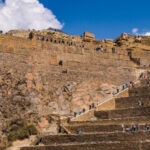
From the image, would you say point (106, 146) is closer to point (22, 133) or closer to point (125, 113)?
point (125, 113)

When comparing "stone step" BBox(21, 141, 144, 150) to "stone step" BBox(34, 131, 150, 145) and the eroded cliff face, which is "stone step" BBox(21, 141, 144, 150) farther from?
the eroded cliff face

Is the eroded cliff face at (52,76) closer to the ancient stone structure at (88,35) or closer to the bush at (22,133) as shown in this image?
the bush at (22,133)

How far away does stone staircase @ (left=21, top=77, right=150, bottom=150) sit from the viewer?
18.7 meters

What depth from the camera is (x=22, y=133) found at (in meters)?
22.2

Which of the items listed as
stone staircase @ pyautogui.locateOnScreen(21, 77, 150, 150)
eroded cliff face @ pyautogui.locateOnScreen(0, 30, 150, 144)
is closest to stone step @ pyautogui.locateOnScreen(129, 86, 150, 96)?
stone staircase @ pyautogui.locateOnScreen(21, 77, 150, 150)

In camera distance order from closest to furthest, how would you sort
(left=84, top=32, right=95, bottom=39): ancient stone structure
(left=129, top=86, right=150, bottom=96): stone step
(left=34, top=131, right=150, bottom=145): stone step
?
(left=34, top=131, right=150, bottom=145): stone step
(left=129, top=86, right=150, bottom=96): stone step
(left=84, top=32, right=95, bottom=39): ancient stone structure

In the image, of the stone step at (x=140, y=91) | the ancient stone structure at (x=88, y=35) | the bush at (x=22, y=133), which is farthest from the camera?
the ancient stone structure at (x=88, y=35)

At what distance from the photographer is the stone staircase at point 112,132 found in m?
18.7

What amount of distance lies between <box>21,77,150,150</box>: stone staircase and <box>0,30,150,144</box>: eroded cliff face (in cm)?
247

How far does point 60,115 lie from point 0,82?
4.85 metres

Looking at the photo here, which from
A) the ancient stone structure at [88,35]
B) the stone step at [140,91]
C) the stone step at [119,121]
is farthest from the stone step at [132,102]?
the ancient stone structure at [88,35]

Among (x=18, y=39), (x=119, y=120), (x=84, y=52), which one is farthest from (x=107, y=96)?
(x=18, y=39)

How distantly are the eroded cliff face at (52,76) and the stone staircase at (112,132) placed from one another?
2.47m

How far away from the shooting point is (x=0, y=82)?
2352 centimetres
